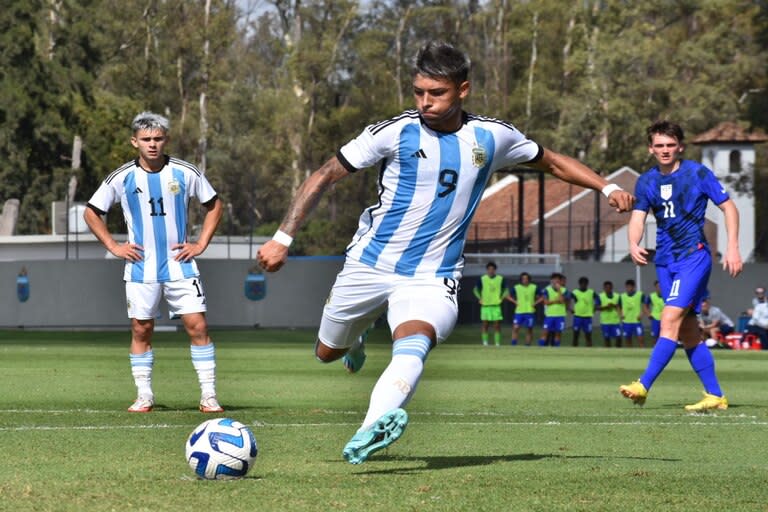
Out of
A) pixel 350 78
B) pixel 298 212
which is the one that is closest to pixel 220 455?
pixel 298 212

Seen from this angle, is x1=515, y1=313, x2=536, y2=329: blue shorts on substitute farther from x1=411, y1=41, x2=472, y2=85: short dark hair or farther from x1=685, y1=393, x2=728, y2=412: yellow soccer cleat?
x1=411, y1=41, x2=472, y2=85: short dark hair

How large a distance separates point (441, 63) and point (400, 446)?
2.39 metres

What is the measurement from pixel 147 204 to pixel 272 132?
61768mm

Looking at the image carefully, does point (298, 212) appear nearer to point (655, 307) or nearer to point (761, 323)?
point (655, 307)

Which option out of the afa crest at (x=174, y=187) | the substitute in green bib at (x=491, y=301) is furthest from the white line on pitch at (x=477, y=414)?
the substitute in green bib at (x=491, y=301)

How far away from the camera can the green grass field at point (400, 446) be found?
5922 mm

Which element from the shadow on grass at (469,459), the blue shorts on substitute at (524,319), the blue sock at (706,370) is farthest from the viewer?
the blue shorts on substitute at (524,319)

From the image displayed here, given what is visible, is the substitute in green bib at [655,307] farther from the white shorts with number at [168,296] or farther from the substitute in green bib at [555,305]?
the white shorts with number at [168,296]

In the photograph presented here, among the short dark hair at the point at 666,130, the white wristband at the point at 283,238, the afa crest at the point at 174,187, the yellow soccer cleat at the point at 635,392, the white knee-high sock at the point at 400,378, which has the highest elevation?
the short dark hair at the point at 666,130

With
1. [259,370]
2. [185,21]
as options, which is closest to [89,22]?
[185,21]

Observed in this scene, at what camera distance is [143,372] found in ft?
34.9

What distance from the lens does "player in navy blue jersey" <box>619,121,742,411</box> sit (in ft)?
36.0

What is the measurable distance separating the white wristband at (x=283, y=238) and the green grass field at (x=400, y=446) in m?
1.07

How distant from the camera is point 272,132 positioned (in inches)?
2830
